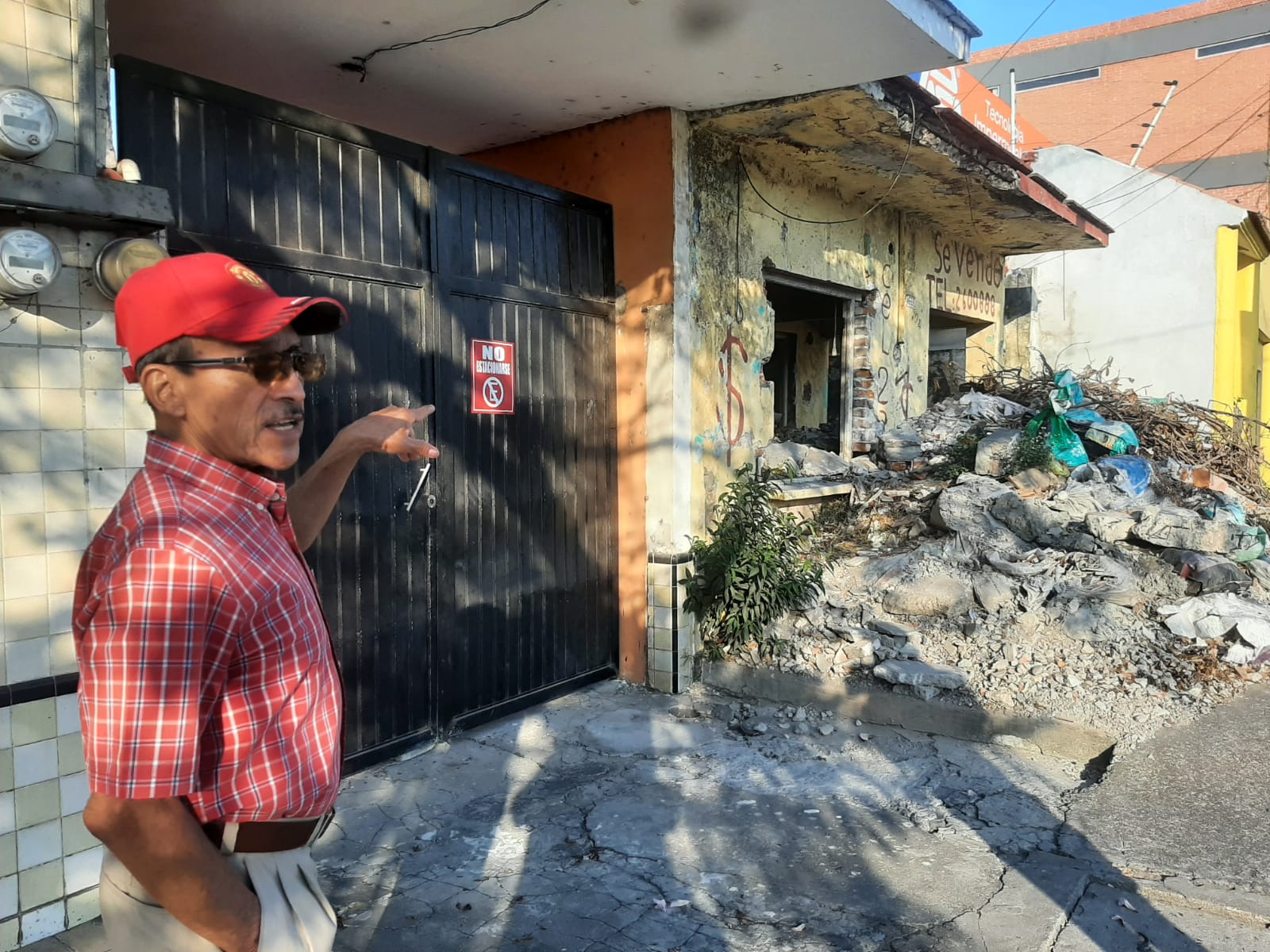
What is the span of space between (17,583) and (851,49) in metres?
4.06

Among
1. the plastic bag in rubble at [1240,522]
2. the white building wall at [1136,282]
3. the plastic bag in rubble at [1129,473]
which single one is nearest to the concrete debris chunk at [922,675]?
the plastic bag in rubble at [1240,522]

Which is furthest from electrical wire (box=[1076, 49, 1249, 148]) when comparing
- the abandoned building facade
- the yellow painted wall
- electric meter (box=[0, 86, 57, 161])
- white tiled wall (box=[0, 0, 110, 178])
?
electric meter (box=[0, 86, 57, 161])

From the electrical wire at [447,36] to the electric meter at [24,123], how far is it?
194 cm

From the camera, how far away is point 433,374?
416 cm

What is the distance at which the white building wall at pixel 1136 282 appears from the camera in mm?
12742

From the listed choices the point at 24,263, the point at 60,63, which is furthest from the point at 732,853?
the point at 60,63

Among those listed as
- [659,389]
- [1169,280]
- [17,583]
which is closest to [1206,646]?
[659,389]

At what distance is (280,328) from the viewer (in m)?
1.33

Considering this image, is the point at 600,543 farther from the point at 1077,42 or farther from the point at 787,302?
the point at 1077,42

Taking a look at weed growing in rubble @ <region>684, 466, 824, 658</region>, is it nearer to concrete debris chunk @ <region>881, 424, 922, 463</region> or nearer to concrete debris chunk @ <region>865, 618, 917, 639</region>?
concrete debris chunk @ <region>865, 618, 917, 639</region>

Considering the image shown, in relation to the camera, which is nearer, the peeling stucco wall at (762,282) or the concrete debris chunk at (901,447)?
the peeling stucco wall at (762,282)

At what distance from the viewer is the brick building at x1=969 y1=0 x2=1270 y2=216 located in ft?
71.2

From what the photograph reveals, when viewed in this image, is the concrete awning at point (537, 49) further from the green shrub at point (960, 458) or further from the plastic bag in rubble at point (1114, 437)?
the plastic bag in rubble at point (1114, 437)

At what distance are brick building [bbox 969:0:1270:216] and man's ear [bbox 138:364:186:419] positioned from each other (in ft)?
78.4
